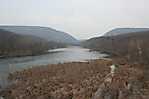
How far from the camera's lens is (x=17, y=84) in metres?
16.7

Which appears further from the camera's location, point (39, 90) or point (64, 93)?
point (39, 90)

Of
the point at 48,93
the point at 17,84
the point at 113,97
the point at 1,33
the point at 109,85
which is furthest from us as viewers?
the point at 1,33

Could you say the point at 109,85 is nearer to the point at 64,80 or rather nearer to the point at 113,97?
the point at 113,97

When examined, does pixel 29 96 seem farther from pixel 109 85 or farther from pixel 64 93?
pixel 109 85

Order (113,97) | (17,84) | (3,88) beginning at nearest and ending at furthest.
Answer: (113,97)
(3,88)
(17,84)

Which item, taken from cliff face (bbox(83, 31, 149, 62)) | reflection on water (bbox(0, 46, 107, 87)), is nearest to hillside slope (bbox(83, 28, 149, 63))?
cliff face (bbox(83, 31, 149, 62))

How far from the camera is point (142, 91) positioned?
41.4 feet

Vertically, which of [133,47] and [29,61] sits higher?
[133,47]

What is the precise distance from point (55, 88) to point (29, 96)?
6.20 ft

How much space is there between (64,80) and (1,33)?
210ft

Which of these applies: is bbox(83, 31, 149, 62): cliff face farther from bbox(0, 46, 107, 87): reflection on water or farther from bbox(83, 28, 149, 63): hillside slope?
bbox(0, 46, 107, 87): reflection on water

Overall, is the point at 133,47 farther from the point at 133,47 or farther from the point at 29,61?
the point at 29,61

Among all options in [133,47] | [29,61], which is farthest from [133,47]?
[29,61]

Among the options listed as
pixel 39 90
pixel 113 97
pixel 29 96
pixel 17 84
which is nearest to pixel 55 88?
pixel 39 90
